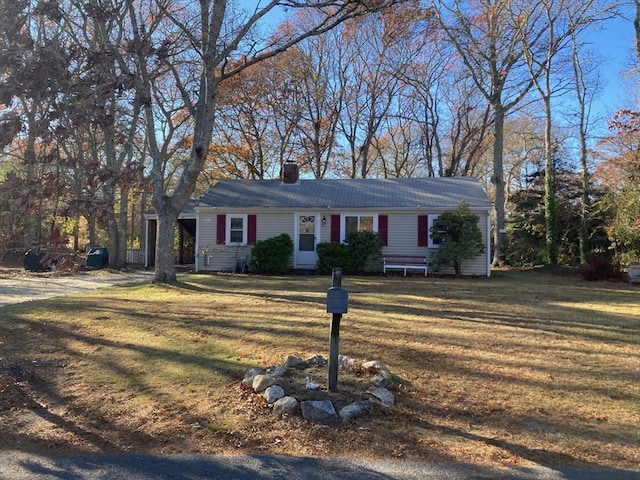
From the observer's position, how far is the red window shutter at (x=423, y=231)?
16.4 metres

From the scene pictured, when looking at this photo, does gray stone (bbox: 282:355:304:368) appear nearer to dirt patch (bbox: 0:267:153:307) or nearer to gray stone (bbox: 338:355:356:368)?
gray stone (bbox: 338:355:356:368)

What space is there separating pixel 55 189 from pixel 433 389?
3662mm

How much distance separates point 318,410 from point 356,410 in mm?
314

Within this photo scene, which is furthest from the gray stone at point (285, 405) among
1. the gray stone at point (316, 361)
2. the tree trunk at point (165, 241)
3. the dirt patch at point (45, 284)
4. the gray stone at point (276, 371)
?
the tree trunk at point (165, 241)

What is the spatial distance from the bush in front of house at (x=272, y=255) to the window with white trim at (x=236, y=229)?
4.23 feet

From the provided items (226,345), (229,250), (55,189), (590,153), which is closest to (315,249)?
(229,250)

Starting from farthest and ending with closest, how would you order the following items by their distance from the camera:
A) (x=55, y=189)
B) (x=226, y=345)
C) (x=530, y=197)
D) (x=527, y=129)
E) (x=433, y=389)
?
(x=527, y=129) → (x=530, y=197) → (x=226, y=345) → (x=433, y=389) → (x=55, y=189)

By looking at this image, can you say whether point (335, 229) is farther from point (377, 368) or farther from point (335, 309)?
point (335, 309)

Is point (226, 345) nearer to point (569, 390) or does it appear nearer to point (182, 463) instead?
point (182, 463)

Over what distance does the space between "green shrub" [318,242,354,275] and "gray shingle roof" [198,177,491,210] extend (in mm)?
1546

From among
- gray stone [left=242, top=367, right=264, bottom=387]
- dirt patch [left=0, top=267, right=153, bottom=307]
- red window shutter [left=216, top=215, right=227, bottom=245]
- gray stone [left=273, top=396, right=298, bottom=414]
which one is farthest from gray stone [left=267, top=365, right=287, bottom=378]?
red window shutter [left=216, top=215, right=227, bottom=245]

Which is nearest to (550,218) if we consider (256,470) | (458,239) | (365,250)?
(458,239)

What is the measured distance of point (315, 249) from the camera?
17016mm

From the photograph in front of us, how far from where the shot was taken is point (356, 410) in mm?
3793
